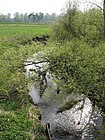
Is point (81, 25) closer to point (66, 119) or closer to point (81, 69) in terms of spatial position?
point (66, 119)

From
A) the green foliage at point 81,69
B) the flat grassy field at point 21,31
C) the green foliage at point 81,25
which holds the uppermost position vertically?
the green foliage at point 81,25

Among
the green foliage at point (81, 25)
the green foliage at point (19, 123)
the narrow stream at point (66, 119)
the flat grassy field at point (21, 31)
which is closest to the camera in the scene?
the green foliage at point (19, 123)

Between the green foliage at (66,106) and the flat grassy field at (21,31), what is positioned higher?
the flat grassy field at (21,31)

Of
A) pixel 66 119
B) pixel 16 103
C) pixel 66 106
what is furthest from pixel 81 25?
pixel 66 119

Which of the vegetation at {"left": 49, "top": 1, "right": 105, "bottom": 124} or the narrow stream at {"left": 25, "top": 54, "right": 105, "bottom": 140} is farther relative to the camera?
the narrow stream at {"left": 25, "top": 54, "right": 105, "bottom": 140}

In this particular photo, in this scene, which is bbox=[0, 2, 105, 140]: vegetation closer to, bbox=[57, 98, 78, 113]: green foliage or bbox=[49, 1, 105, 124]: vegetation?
bbox=[49, 1, 105, 124]: vegetation

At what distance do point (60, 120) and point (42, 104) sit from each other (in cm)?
426

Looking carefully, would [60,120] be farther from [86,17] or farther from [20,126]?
[86,17]

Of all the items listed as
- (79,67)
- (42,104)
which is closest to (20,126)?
(79,67)

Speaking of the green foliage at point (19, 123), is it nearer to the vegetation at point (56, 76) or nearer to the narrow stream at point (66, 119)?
the vegetation at point (56, 76)

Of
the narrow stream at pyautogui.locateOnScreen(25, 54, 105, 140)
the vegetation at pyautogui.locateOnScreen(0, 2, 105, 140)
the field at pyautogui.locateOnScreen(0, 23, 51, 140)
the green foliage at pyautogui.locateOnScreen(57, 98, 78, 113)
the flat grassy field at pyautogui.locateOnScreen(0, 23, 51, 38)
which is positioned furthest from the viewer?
the flat grassy field at pyautogui.locateOnScreen(0, 23, 51, 38)

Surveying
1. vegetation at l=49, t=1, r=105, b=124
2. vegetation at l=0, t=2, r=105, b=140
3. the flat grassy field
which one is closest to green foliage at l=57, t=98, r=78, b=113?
vegetation at l=0, t=2, r=105, b=140

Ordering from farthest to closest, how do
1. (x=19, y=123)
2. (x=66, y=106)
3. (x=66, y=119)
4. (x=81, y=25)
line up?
1. (x=81, y=25)
2. (x=66, y=106)
3. (x=66, y=119)
4. (x=19, y=123)

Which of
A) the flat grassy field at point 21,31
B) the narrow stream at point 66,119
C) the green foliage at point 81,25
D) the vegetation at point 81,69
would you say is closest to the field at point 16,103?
the narrow stream at point 66,119
